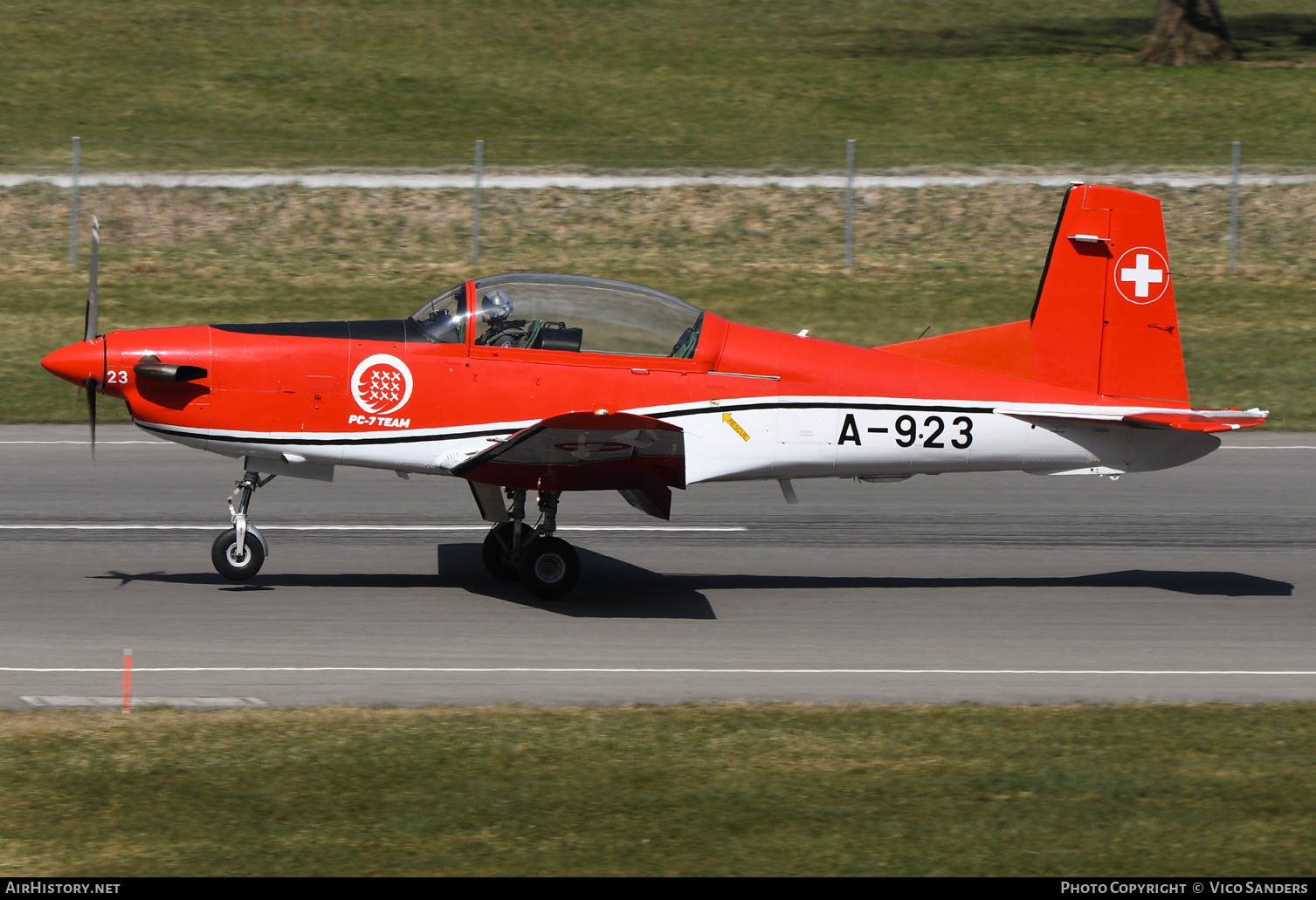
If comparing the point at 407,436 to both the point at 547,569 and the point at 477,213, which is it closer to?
the point at 547,569

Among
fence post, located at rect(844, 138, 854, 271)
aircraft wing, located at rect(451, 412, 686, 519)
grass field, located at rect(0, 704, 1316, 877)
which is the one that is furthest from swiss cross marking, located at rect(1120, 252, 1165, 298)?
fence post, located at rect(844, 138, 854, 271)

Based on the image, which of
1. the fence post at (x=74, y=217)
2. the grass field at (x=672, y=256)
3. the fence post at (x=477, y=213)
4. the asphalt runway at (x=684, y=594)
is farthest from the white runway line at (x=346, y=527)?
the fence post at (x=74, y=217)

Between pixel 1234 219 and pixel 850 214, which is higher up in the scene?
pixel 1234 219

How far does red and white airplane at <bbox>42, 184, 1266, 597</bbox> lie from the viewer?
1137 cm

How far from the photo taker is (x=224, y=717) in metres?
8.79

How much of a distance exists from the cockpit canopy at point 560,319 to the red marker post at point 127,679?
3107 mm

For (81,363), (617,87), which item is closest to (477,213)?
(617,87)

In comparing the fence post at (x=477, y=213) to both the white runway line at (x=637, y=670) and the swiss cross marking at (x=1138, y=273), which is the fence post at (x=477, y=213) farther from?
the white runway line at (x=637, y=670)

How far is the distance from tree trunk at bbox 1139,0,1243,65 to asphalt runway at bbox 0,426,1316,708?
23.2 m

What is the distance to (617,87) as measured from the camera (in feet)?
117

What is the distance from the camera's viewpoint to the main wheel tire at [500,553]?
40.3ft

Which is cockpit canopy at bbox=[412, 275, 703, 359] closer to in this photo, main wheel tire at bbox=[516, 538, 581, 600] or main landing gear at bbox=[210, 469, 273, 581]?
main wheel tire at bbox=[516, 538, 581, 600]

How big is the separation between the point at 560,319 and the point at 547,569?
6.10ft

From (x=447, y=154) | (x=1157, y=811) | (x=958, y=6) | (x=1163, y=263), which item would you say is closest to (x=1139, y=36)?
(x=958, y=6)
